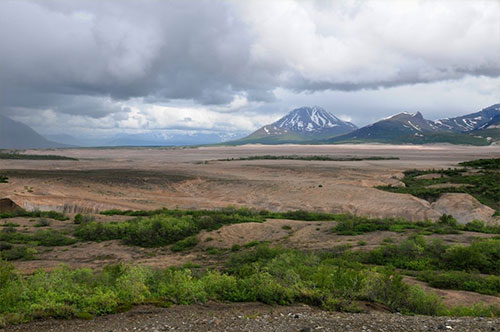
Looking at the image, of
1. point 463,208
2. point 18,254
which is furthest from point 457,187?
point 18,254

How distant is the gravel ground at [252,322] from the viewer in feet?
25.6

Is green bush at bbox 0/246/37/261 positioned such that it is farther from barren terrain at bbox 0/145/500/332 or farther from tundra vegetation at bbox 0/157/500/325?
barren terrain at bbox 0/145/500/332

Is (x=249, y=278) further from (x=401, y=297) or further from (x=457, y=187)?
(x=457, y=187)

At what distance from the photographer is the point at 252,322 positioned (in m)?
8.22

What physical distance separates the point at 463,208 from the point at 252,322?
116 feet

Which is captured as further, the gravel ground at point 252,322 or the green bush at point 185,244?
the green bush at point 185,244

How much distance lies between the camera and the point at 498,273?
15430 mm

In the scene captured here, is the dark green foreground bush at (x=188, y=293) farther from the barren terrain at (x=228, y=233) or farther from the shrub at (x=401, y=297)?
the barren terrain at (x=228, y=233)

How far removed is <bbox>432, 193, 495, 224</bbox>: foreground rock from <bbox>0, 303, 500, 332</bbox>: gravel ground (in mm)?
28792

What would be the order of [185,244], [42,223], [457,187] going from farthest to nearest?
[457,187] → [42,223] → [185,244]

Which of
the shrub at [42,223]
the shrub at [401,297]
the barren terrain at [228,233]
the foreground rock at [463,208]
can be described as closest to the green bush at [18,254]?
the barren terrain at [228,233]

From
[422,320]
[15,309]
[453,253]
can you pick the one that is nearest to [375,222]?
[453,253]

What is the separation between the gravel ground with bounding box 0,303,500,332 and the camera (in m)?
7.79

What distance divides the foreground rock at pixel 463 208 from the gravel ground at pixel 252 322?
28792 mm
